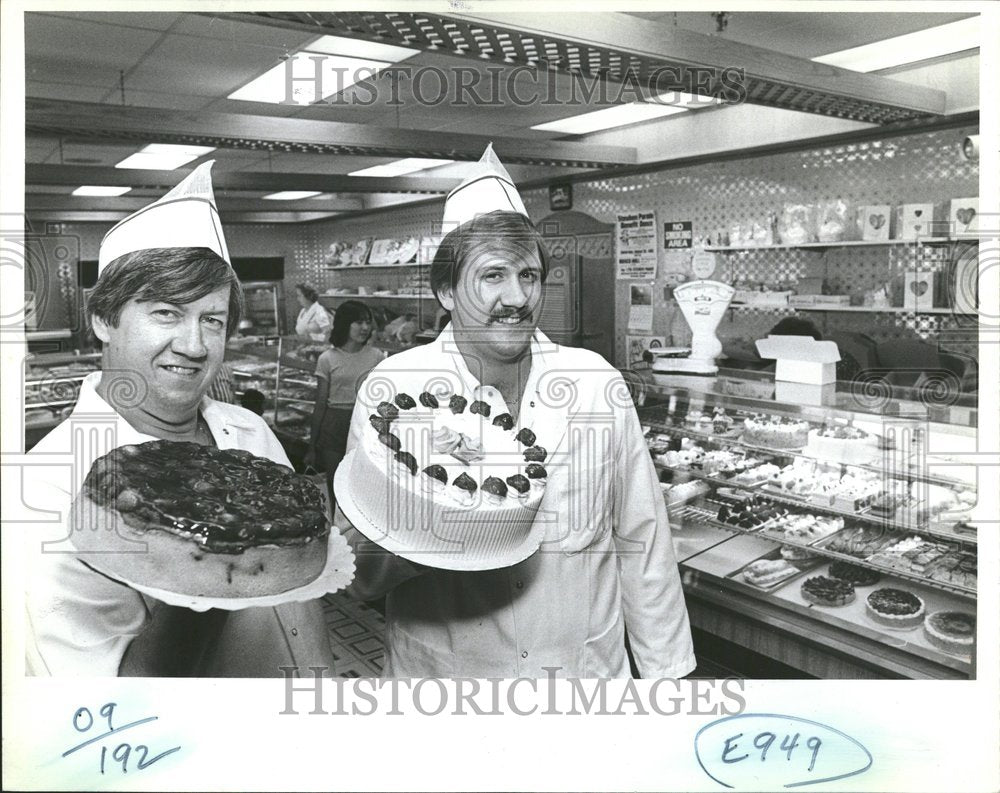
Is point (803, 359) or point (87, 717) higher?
point (803, 359)

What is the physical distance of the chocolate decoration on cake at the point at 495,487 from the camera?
5.11 feet

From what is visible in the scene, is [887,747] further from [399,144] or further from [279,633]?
[399,144]

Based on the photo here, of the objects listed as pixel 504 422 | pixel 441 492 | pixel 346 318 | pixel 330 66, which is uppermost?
pixel 330 66

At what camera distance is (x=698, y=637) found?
2.82m

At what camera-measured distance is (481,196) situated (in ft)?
6.10

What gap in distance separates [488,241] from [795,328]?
3.15 metres

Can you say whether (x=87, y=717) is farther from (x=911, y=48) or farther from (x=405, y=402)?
(x=911, y=48)

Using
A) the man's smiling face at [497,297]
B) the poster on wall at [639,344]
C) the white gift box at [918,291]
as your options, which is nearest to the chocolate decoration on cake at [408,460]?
the man's smiling face at [497,297]

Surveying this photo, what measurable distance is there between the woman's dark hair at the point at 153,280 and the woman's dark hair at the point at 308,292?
0.54 meters

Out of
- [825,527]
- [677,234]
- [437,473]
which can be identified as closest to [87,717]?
[437,473]

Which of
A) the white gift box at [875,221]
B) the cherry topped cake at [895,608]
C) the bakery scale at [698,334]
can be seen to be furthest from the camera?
the white gift box at [875,221]

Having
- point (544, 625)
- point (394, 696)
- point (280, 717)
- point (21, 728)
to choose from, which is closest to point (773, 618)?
point (544, 625)

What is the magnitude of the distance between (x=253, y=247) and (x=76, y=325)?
0.44 m

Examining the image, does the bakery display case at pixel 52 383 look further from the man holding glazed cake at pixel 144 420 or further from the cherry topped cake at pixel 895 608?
the cherry topped cake at pixel 895 608
